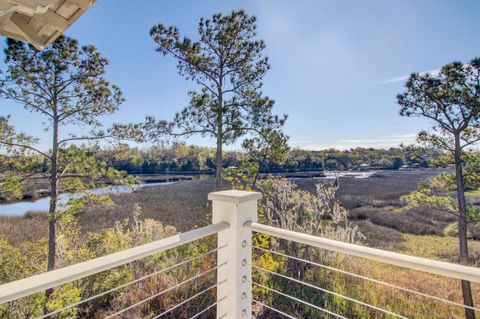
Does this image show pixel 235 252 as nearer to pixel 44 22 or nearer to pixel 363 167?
pixel 44 22

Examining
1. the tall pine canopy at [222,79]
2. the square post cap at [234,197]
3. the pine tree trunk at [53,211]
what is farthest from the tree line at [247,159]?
the square post cap at [234,197]

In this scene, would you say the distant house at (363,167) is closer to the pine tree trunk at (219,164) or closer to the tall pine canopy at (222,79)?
the tall pine canopy at (222,79)

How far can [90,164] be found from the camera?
3.73 metres

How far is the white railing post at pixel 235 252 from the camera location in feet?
3.96

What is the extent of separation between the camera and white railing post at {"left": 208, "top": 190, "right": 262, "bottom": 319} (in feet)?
3.96

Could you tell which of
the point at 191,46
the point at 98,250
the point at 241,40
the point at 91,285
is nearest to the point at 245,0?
the point at 241,40

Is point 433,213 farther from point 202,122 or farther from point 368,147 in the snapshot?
point 202,122

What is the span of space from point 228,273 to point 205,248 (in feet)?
10.6

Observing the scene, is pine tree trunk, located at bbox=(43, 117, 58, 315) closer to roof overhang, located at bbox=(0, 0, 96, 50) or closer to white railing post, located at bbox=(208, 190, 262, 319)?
roof overhang, located at bbox=(0, 0, 96, 50)

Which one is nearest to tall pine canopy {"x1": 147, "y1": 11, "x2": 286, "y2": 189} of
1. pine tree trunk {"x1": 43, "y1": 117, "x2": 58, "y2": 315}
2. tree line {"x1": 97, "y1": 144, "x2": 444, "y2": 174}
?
tree line {"x1": 97, "y1": 144, "x2": 444, "y2": 174}

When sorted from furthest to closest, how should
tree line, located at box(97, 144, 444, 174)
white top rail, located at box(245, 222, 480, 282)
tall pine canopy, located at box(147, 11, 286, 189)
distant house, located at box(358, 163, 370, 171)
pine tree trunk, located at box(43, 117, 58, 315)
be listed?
distant house, located at box(358, 163, 370, 171) → tall pine canopy, located at box(147, 11, 286, 189) → tree line, located at box(97, 144, 444, 174) → pine tree trunk, located at box(43, 117, 58, 315) → white top rail, located at box(245, 222, 480, 282)

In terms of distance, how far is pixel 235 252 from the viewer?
3.97ft

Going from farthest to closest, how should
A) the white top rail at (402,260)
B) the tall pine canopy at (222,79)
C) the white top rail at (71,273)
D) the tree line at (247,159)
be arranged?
the tall pine canopy at (222,79) → the tree line at (247,159) → the white top rail at (402,260) → the white top rail at (71,273)

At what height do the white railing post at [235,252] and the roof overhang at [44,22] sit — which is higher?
the roof overhang at [44,22]
